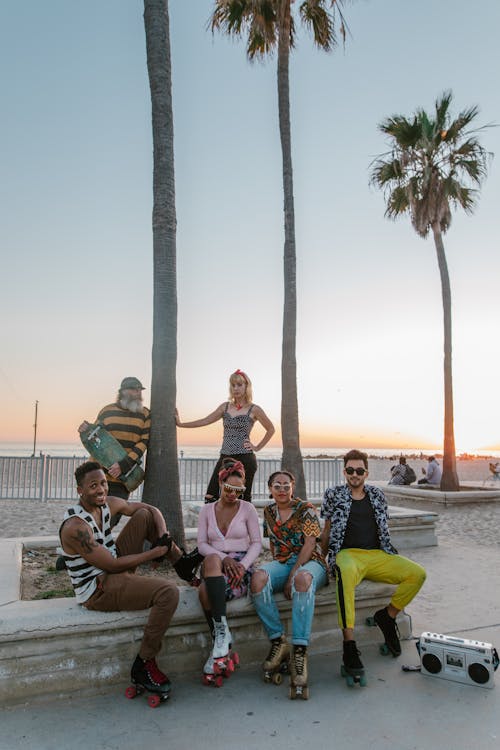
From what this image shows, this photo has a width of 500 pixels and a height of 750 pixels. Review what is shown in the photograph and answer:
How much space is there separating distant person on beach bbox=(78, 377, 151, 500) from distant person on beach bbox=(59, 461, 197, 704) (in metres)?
1.34

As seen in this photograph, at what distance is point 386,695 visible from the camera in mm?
3320

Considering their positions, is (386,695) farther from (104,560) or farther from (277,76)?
(277,76)

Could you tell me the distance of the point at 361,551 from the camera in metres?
4.13

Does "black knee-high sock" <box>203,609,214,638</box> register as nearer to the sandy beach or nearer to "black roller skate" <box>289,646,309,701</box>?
"black roller skate" <box>289,646,309,701</box>

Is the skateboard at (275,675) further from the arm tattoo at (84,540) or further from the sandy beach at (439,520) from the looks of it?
the sandy beach at (439,520)

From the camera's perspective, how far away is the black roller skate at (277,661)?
351 cm

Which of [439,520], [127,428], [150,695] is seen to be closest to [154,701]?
[150,695]

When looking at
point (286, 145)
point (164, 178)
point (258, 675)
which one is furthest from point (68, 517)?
point (286, 145)

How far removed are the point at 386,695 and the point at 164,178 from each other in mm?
5014

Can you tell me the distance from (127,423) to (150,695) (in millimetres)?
2469

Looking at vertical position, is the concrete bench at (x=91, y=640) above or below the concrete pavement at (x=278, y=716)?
above

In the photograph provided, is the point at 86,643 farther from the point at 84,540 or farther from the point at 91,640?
the point at 84,540

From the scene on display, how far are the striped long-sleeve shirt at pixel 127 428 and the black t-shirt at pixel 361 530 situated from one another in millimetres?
2059

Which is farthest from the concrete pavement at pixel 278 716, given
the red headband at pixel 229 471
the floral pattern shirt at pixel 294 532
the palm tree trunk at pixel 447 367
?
the palm tree trunk at pixel 447 367
